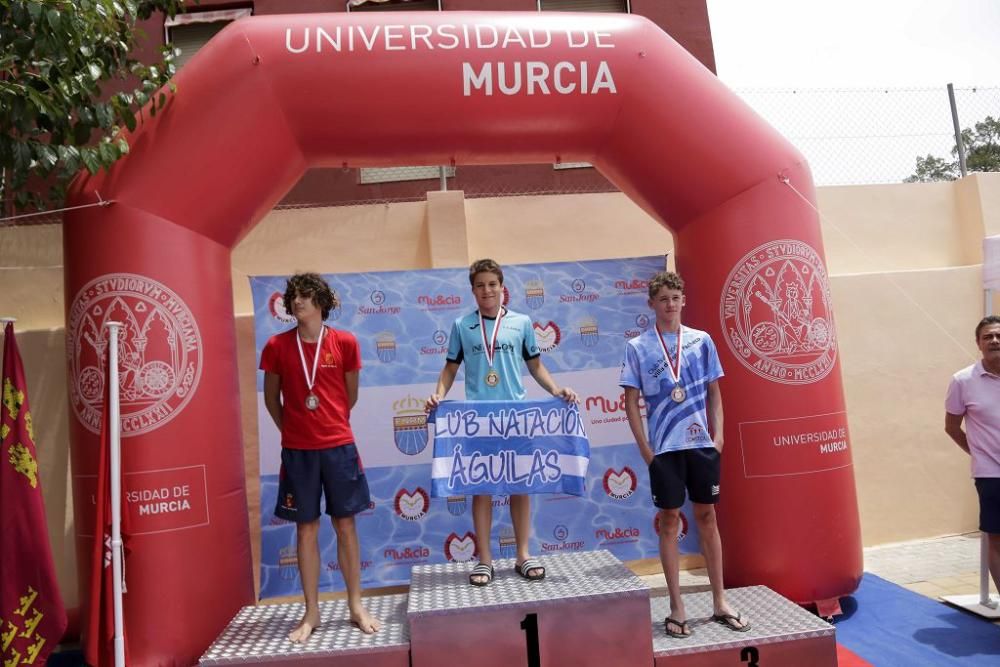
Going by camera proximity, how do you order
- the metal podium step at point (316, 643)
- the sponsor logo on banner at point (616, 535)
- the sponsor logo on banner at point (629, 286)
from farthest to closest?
the sponsor logo on banner at point (629, 286)
the sponsor logo on banner at point (616, 535)
the metal podium step at point (316, 643)

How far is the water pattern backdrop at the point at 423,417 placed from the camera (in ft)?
17.7

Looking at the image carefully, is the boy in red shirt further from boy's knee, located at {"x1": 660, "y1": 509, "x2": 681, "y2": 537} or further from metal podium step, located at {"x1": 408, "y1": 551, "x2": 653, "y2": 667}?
boy's knee, located at {"x1": 660, "y1": 509, "x2": 681, "y2": 537}

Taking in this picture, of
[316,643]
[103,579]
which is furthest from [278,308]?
[316,643]

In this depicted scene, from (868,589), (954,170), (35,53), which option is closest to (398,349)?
(35,53)

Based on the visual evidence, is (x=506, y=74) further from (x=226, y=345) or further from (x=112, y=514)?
(x=112, y=514)

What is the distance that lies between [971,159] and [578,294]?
469cm

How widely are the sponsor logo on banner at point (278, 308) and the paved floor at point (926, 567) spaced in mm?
3195

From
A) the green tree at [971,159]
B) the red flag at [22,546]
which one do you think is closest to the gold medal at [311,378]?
the red flag at [22,546]

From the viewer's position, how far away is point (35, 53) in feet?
13.0

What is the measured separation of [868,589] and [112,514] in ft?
14.8

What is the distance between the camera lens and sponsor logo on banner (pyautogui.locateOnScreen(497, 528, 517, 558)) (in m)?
5.57

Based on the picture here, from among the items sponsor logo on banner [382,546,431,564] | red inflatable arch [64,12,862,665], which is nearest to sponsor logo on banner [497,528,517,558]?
sponsor logo on banner [382,546,431,564]

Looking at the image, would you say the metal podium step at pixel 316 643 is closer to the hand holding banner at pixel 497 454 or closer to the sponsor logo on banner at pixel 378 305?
the hand holding banner at pixel 497 454

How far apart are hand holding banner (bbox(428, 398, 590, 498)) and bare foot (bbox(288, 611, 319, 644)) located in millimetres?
877
